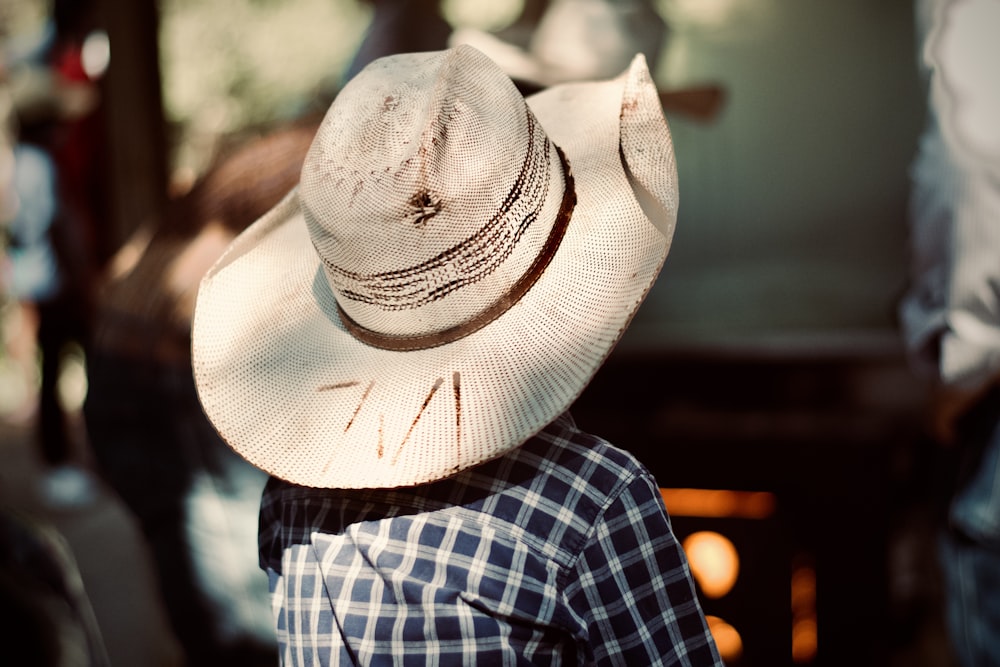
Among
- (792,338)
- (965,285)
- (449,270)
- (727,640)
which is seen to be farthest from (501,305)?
(792,338)

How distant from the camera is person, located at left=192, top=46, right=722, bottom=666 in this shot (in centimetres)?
101

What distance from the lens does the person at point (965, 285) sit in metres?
1.52

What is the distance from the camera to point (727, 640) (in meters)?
1.64

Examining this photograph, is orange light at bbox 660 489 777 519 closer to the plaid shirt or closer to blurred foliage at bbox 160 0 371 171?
the plaid shirt

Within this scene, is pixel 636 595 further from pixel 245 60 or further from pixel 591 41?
pixel 245 60

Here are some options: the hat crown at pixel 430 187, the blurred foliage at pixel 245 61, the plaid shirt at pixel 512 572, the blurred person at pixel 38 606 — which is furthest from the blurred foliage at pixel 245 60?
the plaid shirt at pixel 512 572

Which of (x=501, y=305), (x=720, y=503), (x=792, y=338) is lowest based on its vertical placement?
(x=720, y=503)

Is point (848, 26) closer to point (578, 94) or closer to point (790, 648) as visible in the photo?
point (578, 94)

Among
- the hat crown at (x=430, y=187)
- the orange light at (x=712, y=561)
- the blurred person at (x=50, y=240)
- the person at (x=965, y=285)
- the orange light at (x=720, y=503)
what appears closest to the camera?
the hat crown at (x=430, y=187)

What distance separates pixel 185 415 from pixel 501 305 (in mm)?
1363

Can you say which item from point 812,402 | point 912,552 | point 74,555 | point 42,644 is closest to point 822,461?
point 812,402

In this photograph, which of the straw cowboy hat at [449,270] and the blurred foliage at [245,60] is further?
the blurred foliage at [245,60]

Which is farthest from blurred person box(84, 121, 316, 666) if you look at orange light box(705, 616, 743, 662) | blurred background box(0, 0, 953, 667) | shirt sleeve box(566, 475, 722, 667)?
shirt sleeve box(566, 475, 722, 667)

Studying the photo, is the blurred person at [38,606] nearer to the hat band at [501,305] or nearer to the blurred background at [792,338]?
the blurred background at [792,338]
